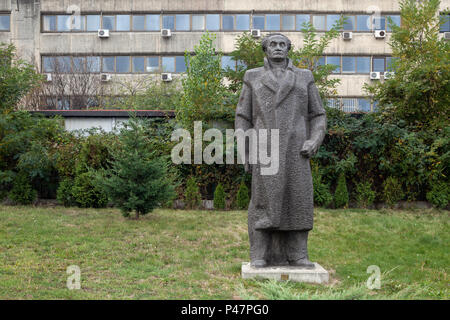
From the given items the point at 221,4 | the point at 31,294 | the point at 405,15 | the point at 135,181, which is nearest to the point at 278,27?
the point at 221,4

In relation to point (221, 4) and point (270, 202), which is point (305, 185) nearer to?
point (270, 202)

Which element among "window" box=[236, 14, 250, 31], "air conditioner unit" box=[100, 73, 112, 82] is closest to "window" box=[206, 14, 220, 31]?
"window" box=[236, 14, 250, 31]

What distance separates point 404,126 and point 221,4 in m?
15.4

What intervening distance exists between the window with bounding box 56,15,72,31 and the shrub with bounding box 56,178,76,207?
1632cm

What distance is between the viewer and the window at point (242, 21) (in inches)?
989

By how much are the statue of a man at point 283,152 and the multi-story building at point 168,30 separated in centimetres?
1958

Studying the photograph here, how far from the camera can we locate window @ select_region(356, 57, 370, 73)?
2550 centimetres

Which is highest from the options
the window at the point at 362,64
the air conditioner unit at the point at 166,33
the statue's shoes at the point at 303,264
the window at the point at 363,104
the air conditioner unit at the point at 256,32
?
the air conditioner unit at the point at 166,33

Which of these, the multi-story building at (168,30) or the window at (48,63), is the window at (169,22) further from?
the window at (48,63)

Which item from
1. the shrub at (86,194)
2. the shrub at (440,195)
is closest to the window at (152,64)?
the shrub at (86,194)

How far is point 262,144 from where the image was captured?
549 centimetres

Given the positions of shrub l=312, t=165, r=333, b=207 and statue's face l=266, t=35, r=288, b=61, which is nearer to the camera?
statue's face l=266, t=35, r=288, b=61

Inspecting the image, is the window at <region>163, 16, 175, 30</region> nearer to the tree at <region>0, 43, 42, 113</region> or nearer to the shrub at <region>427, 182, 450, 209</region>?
the tree at <region>0, 43, 42, 113</region>

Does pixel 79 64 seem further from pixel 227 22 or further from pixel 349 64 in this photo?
pixel 349 64
